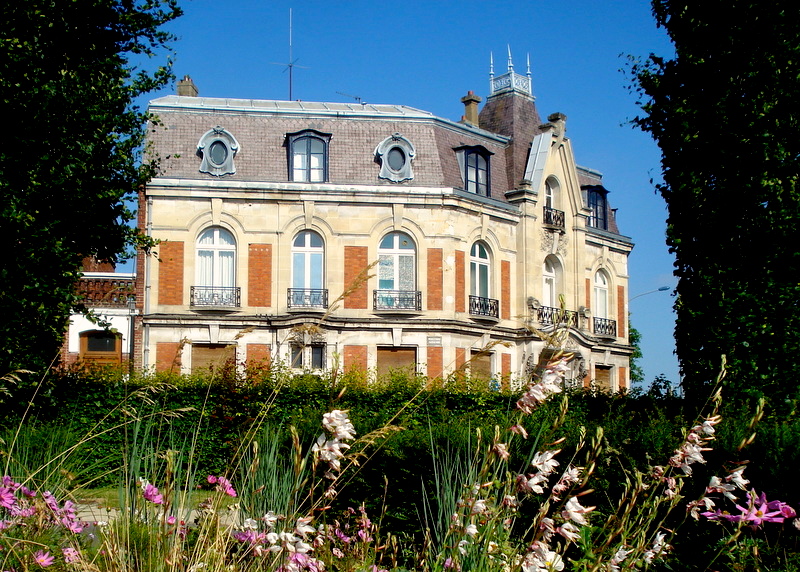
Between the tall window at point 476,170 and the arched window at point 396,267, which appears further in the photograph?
the tall window at point 476,170

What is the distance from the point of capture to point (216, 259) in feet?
96.0

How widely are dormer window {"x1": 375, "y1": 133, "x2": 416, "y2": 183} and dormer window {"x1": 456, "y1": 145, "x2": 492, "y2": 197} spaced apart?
2.11 meters

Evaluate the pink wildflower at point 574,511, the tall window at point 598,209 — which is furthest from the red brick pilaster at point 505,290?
the pink wildflower at point 574,511

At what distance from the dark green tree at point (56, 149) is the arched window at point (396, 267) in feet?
47.3

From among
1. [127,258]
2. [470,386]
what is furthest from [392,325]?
[127,258]

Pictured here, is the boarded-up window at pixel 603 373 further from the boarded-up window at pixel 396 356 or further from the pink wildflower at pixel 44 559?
the pink wildflower at pixel 44 559

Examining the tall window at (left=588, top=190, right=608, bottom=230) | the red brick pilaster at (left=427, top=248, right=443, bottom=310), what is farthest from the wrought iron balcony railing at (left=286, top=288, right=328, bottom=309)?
the tall window at (left=588, top=190, right=608, bottom=230)

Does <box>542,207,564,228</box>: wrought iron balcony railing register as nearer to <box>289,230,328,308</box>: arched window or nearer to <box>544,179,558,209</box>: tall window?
<box>544,179,558,209</box>: tall window

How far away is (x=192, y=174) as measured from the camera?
95.2 ft

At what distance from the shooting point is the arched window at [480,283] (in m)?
30.8

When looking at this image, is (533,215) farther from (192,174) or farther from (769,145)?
(769,145)

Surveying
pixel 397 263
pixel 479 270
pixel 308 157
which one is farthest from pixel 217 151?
pixel 479 270

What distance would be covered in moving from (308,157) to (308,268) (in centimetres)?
363

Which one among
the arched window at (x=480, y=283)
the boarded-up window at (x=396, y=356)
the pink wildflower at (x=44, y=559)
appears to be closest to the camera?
the pink wildflower at (x=44, y=559)
